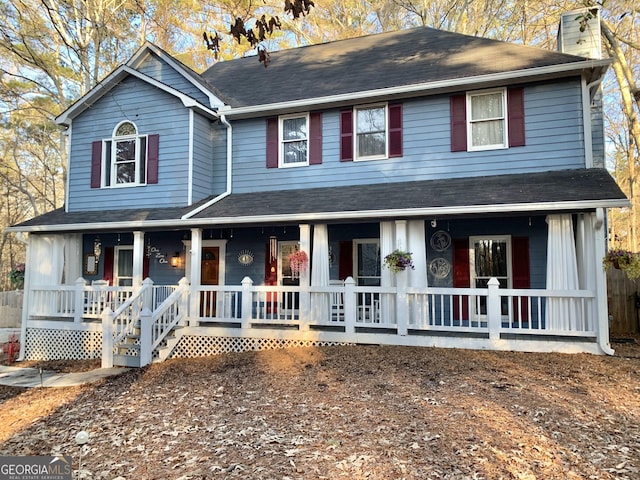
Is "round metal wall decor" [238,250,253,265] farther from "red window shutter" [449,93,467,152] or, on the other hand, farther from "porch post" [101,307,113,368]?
"red window shutter" [449,93,467,152]

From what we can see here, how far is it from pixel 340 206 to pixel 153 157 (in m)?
5.18

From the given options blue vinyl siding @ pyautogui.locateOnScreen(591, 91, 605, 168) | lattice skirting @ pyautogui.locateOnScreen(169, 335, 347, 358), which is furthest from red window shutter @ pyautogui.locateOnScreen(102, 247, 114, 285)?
blue vinyl siding @ pyautogui.locateOnScreen(591, 91, 605, 168)

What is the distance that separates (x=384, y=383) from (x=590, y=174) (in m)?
5.92

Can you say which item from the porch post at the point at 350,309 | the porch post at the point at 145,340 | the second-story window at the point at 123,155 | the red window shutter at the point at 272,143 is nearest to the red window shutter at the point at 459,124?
the porch post at the point at 350,309

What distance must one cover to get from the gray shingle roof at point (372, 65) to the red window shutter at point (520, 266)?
3.68 meters

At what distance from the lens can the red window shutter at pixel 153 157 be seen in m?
11.2

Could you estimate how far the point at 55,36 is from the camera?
57.6ft

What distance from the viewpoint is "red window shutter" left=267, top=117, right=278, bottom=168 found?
11328 mm

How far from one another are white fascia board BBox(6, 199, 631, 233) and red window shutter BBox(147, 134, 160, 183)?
151 cm

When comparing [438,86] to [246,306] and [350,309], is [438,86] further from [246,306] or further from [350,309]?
[246,306]

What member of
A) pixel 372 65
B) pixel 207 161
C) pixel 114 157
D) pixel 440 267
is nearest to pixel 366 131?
pixel 372 65

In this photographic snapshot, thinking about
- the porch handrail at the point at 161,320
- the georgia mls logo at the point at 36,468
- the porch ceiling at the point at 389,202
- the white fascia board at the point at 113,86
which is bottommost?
the georgia mls logo at the point at 36,468

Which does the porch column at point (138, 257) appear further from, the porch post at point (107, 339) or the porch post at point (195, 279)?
the porch post at point (107, 339)

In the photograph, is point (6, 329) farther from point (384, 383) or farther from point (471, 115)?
point (471, 115)
